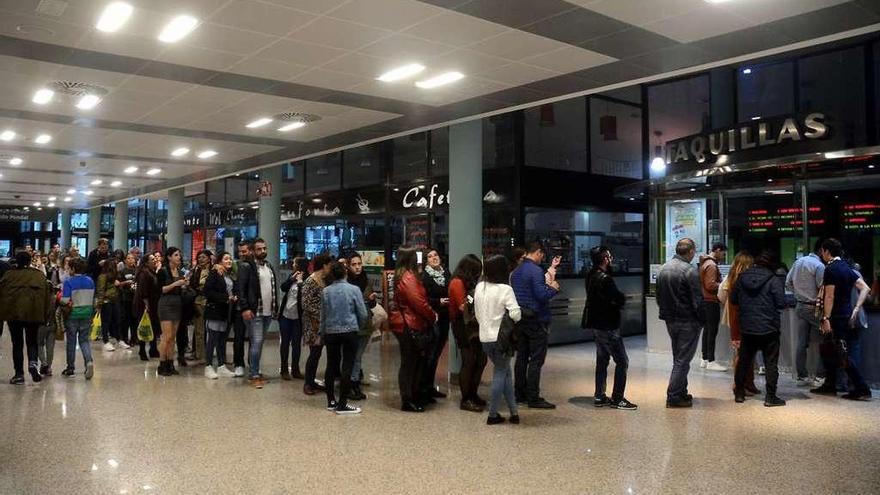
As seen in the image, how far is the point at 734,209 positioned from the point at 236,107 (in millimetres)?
7486

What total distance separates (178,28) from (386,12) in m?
1.83

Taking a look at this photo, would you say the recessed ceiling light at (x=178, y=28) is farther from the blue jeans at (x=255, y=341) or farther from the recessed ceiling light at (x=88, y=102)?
the blue jeans at (x=255, y=341)

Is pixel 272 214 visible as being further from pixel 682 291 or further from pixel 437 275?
pixel 682 291

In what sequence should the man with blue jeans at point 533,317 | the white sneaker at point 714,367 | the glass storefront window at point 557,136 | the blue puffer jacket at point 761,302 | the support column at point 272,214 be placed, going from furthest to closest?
the support column at point 272,214 → the glass storefront window at point 557,136 → the white sneaker at point 714,367 → the blue puffer jacket at point 761,302 → the man with blue jeans at point 533,317

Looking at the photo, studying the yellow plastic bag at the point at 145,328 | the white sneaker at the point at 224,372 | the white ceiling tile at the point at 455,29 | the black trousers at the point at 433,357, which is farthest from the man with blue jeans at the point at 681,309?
the yellow plastic bag at the point at 145,328

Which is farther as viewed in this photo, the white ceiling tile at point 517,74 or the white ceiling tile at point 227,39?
the white ceiling tile at point 517,74

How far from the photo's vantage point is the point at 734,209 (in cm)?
1030

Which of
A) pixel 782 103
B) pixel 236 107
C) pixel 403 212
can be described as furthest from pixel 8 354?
pixel 782 103

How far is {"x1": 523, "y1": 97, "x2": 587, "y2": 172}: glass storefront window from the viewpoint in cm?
1069

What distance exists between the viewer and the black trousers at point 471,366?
6.05 meters

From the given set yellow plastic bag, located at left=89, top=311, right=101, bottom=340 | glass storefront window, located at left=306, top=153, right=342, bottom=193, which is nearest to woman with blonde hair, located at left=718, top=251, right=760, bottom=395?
yellow plastic bag, located at left=89, top=311, right=101, bottom=340

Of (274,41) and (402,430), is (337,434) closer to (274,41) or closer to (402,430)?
(402,430)

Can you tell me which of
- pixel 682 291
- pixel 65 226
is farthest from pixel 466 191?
pixel 65 226

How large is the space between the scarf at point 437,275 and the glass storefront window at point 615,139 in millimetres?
5904
